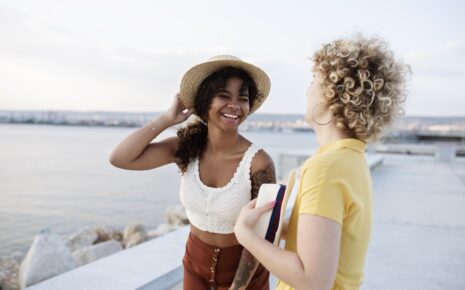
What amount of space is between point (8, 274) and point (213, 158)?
16.1ft

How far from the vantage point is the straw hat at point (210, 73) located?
2025mm

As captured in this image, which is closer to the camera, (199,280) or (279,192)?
(279,192)

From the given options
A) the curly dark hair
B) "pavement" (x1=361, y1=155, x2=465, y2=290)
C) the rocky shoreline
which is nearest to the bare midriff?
the curly dark hair

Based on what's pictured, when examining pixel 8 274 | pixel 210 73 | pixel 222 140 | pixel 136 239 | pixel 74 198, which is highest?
pixel 210 73

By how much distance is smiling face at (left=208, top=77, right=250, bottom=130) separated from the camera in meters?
2.01

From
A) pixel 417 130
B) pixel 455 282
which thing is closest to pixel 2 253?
pixel 455 282

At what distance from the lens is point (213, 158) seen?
211 centimetres

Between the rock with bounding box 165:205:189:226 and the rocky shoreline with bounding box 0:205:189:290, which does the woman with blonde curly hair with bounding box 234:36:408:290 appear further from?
the rock with bounding box 165:205:189:226

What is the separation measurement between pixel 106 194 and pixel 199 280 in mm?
13567

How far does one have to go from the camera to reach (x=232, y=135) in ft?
6.83

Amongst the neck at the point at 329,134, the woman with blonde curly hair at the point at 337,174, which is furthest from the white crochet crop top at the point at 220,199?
the neck at the point at 329,134

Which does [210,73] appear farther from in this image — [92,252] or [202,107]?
[92,252]

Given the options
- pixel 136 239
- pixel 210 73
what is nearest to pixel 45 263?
pixel 136 239

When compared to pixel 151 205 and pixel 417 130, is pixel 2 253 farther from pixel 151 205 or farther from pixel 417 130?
pixel 417 130
